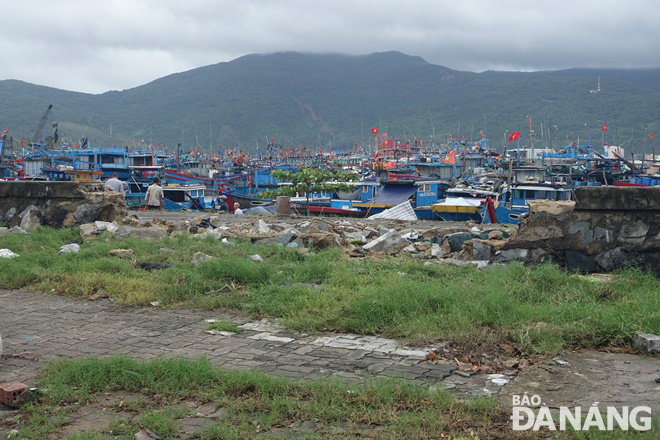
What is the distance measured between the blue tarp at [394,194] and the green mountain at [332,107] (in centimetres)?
5094

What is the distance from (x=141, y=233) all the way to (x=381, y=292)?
5.46 meters

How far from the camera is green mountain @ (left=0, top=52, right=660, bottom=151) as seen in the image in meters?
93.8

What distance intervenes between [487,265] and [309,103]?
137536mm

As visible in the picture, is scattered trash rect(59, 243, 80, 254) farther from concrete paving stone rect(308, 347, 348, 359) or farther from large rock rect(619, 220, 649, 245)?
large rock rect(619, 220, 649, 245)

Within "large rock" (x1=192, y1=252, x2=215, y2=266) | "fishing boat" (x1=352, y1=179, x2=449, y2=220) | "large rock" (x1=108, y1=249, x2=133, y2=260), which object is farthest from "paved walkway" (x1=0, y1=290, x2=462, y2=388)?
"fishing boat" (x1=352, y1=179, x2=449, y2=220)

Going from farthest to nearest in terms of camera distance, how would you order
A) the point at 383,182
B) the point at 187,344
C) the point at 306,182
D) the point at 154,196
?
1. the point at 383,182
2. the point at 306,182
3. the point at 154,196
4. the point at 187,344

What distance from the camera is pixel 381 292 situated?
5.74 meters

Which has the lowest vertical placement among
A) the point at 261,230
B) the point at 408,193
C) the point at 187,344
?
the point at 187,344

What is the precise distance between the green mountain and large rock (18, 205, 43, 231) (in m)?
69.5

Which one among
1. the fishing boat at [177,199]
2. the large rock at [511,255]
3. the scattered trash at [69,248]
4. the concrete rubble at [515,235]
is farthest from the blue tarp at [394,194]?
the scattered trash at [69,248]

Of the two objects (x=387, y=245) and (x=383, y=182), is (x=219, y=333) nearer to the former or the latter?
(x=387, y=245)

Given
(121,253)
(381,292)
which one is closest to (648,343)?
(381,292)

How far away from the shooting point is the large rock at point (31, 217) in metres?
10.8

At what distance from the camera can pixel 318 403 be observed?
360 cm
